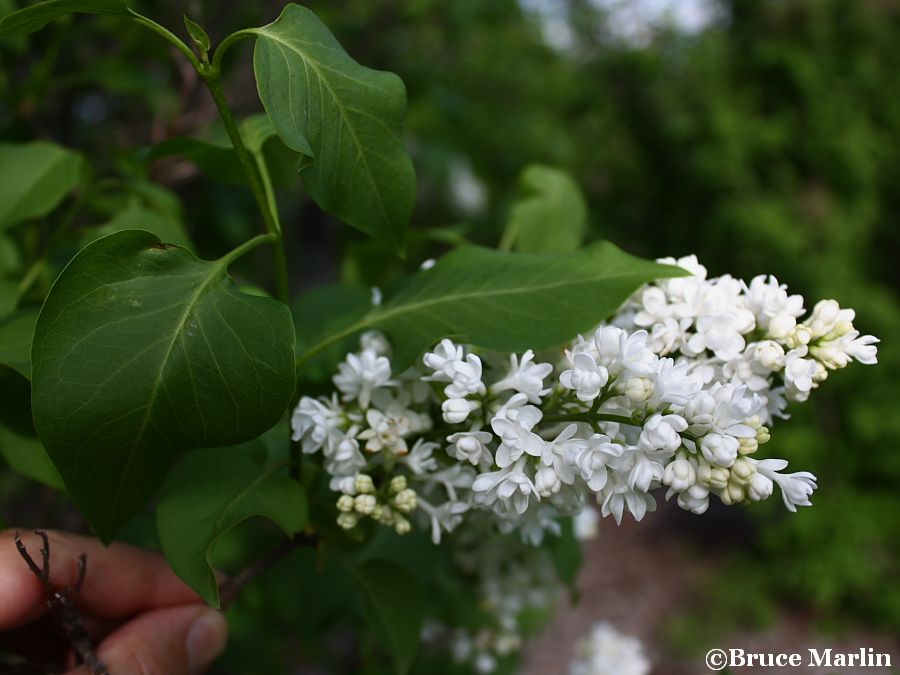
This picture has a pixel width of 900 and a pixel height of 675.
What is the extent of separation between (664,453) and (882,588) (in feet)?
15.4

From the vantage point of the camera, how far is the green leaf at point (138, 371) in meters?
0.72

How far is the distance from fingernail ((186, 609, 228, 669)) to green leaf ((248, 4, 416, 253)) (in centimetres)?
63

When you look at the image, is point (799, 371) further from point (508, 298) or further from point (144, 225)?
point (144, 225)

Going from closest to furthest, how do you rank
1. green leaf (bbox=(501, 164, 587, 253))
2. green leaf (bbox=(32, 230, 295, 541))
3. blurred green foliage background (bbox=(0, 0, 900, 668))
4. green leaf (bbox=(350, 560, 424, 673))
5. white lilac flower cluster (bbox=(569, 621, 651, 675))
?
green leaf (bbox=(32, 230, 295, 541)) < green leaf (bbox=(350, 560, 424, 673)) < green leaf (bbox=(501, 164, 587, 253)) < white lilac flower cluster (bbox=(569, 621, 651, 675)) < blurred green foliage background (bbox=(0, 0, 900, 668))

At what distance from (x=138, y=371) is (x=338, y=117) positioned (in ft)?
1.10

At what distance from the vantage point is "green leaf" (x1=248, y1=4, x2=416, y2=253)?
2.57 feet

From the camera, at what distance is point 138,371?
2.41 ft

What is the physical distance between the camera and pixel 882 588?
4.59m

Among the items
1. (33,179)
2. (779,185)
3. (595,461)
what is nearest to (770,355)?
(595,461)

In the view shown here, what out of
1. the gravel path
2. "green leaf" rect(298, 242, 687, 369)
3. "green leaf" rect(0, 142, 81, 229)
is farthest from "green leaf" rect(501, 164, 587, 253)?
the gravel path

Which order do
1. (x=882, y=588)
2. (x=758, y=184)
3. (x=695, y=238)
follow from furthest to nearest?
1. (x=695, y=238)
2. (x=758, y=184)
3. (x=882, y=588)

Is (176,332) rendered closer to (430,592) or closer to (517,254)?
(517,254)

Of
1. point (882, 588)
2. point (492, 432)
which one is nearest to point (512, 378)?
point (492, 432)

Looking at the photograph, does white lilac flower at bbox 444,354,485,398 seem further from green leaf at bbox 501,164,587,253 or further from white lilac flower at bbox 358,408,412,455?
green leaf at bbox 501,164,587,253
